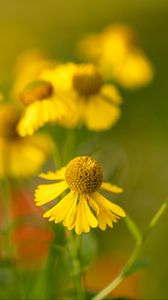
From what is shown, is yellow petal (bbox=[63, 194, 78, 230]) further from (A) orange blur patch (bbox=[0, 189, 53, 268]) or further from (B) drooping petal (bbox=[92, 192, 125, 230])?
(A) orange blur patch (bbox=[0, 189, 53, 268])

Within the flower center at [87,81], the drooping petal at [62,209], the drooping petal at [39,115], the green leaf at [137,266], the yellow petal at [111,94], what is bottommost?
the green leaf at [137,266]

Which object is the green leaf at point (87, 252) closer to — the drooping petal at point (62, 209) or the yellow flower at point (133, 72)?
the drooping petal at point (62, 209)

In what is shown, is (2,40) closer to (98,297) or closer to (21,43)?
(21,43)

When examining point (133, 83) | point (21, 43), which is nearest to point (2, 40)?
point (21, 43)

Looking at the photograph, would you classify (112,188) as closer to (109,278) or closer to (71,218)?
(71,218)

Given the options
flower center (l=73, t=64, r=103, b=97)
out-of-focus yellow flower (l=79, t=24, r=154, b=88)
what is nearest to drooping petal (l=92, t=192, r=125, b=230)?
flower center (l=73, t=64, r=103, b=97)

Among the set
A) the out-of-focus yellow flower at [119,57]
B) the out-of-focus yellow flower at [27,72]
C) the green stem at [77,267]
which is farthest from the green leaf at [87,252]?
the out-of-focus yellow flower at [119,57]

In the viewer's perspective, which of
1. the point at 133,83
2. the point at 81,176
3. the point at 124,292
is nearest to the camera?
the point at 81,176
